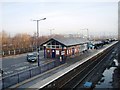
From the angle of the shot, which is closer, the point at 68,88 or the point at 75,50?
the point at 68,88

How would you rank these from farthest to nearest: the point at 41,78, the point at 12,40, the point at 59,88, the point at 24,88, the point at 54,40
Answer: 1. the point at 12,40
2. the point at 54,40
3. the point at 41,78
4. the point at 59,88
5. the point at 24,88

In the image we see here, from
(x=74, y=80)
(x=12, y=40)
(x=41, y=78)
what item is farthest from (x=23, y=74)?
(x=12, y=40)

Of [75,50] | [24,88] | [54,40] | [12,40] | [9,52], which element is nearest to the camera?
[24,88]

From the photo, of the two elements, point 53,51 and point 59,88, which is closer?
point 59,88

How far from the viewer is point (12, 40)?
52281 mm

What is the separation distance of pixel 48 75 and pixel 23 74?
7.98 ft

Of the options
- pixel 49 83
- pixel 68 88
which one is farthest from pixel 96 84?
pixel 49 83

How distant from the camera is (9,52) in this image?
36.0 metres

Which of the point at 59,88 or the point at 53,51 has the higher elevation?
the point at 53,51

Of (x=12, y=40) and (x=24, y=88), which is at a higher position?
(x=12, y=40)

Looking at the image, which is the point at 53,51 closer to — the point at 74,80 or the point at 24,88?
the point at 74,80

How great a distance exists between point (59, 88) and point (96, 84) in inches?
180

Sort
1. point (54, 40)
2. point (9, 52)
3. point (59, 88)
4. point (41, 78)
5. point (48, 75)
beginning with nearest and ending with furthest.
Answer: point (59, 88) → point (41, 78) → point (48, 75) → point (54, 40) → point (9, 52)

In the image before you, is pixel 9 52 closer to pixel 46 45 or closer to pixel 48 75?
pixel 46 45
